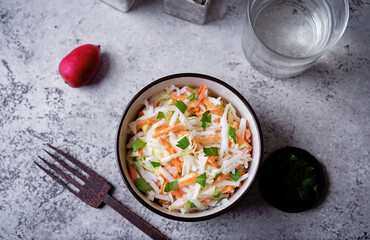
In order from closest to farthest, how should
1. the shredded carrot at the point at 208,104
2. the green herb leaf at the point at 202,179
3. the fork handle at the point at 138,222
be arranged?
the green herb leaf at the point at 202,179
the shredded carrot at the point at 208,104
the fork handle at the point at 138,222

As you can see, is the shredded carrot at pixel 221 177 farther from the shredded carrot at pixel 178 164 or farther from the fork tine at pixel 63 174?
the fork tine at pixel 63 174

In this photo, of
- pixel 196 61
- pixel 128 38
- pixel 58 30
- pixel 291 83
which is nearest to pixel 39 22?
pixel 58 30

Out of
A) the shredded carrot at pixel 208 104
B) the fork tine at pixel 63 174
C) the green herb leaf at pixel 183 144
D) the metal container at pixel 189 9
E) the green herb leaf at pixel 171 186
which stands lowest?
the fork tine at pixel 63 174

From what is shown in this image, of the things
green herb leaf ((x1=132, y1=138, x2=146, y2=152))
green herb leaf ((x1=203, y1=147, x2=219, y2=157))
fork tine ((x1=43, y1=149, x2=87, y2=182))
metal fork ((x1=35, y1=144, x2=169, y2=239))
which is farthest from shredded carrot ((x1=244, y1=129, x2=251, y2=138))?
fork tine ((x1=43, y1=149, x2=87, y2=182))

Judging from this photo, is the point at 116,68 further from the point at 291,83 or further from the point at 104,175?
the point at 291,83

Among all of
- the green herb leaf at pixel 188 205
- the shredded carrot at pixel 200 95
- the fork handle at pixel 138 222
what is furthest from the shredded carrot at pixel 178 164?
the fork handle at pixel 138 222

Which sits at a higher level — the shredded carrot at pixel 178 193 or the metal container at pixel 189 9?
the metal container at pixel 189 9
